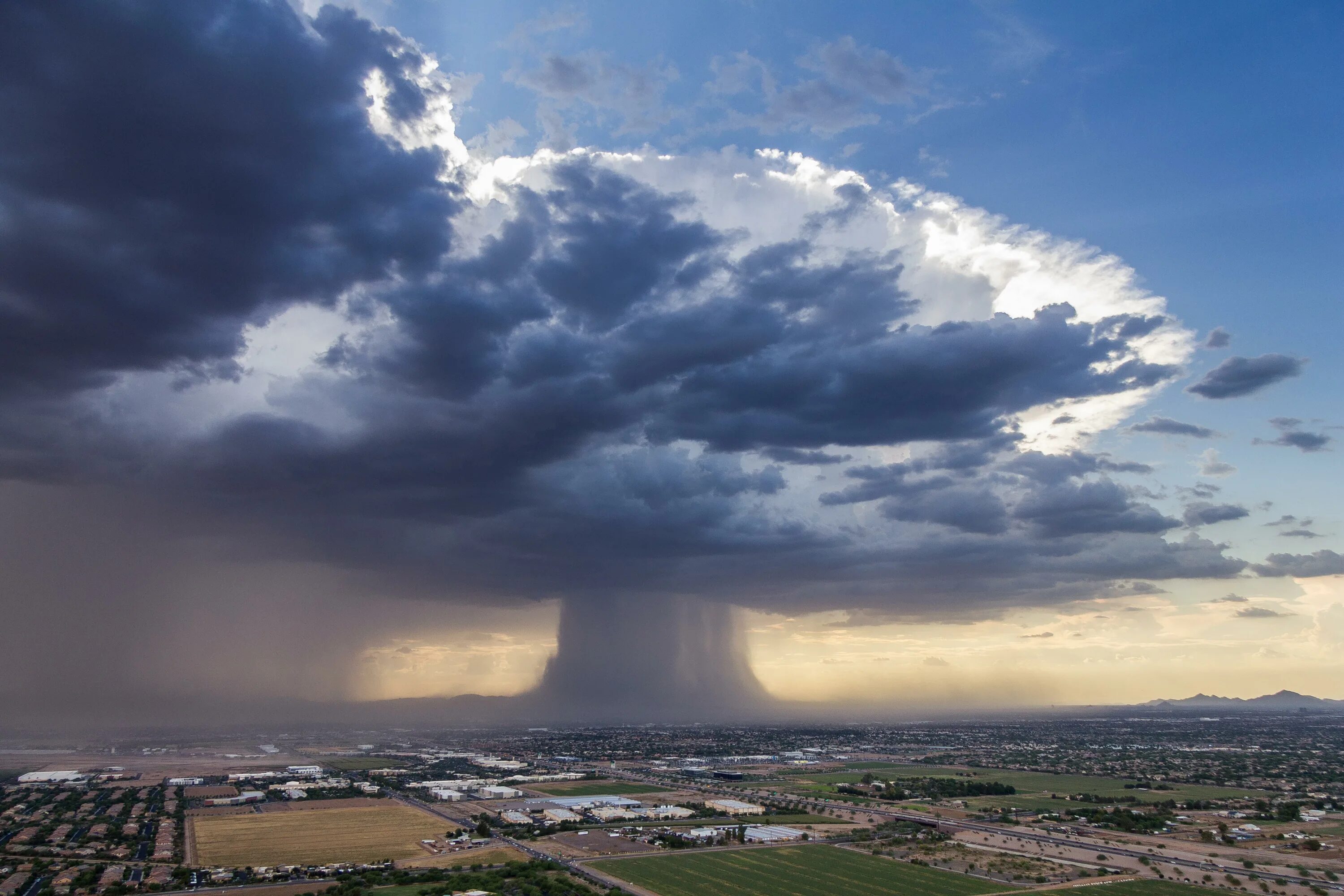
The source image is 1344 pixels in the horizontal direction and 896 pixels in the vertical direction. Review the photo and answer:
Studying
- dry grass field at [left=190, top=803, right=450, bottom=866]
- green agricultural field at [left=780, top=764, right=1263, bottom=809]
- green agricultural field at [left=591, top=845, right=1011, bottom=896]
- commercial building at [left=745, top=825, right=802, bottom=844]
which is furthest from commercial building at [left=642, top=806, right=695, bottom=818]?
green agricultural field at [left=780, top=764, right=1263, bottom=809]

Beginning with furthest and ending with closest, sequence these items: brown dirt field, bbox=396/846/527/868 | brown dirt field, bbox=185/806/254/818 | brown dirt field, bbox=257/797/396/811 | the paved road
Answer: brown dirt field, bbox=257/797/396/811, brown dirt field, bbox=185/806/254/818, the paved road, brown dirt field, bbox=396/846/527/868

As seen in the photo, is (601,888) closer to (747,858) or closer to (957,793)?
(747,858)

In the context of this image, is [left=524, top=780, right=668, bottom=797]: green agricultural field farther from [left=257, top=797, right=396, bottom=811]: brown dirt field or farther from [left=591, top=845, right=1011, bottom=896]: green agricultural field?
[left=591, top=845, right=1011, bottom=896]: green agricultural field

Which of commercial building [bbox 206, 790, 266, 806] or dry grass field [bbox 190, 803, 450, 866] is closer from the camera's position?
dry grass field [bbox 190, 803, 450, 866]

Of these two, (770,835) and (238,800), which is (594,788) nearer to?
(238,800)

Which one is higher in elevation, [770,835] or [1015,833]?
[770,835]

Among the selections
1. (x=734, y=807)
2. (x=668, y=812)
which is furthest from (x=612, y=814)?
(x=734, y=807)

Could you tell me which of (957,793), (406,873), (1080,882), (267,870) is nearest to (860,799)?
(957,793)
